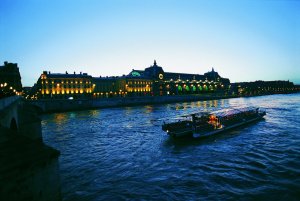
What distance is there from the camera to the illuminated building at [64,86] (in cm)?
10669

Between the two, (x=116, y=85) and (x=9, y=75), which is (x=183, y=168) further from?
(x=116, y=85)

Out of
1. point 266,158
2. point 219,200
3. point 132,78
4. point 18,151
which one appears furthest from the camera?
point 132,78

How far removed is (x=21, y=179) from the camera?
320 inches

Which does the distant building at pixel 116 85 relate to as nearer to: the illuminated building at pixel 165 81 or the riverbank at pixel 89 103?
the illuminated building at pixel 165 81

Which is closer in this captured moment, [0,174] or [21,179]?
[0,174]

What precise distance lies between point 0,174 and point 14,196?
101 cm

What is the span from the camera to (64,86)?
111500 mm

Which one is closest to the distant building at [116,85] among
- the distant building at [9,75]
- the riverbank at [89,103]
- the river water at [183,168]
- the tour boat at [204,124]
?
the distant building at [9,75]

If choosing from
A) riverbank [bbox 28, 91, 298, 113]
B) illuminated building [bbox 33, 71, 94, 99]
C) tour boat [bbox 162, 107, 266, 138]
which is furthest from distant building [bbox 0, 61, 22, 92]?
tour boat [bbox 162, 107, 266, 138]

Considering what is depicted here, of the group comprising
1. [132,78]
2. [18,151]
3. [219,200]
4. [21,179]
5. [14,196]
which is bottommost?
[219,200]

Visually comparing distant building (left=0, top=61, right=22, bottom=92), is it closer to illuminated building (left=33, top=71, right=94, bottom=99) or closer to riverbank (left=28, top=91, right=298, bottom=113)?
riverbank (left=28, top=91, right=298, bottom=113)

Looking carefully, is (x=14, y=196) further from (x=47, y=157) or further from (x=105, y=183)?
(x=105, y=183)

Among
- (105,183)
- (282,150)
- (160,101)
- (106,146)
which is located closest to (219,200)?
(105,183)

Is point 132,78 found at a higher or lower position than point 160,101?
higher
